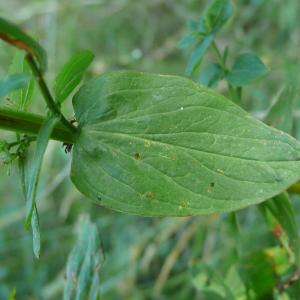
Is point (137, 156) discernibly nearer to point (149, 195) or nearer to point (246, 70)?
point (149, 195)

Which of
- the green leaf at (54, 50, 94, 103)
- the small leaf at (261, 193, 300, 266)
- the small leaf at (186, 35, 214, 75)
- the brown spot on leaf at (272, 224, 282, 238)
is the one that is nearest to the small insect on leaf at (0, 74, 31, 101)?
the green leaf at (54, 50, 94, 103)

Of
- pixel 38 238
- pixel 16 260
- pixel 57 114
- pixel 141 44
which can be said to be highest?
pixel 57 114

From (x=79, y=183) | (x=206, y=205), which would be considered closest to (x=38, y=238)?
(x=79, y=183)

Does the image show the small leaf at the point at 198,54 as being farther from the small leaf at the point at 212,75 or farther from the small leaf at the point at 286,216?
the small leaf at the point at 286,216

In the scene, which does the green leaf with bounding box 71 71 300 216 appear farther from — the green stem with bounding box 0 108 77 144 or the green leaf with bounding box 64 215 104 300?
the green leaf with bounding box 64 215 104 300

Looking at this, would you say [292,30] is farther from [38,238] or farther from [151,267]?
[38,238]

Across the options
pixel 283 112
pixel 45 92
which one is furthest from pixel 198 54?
pixel 45 92
